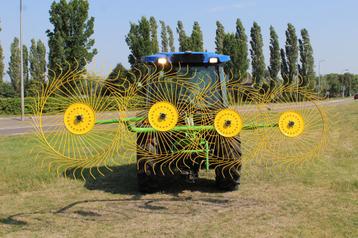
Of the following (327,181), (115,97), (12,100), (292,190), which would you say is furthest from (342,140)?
(12,100)

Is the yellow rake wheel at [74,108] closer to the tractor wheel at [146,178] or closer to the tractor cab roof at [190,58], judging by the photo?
the tractor wheel at [146,178]

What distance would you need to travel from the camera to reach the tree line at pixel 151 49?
22.1ft

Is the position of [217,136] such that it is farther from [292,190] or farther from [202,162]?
[292,190]

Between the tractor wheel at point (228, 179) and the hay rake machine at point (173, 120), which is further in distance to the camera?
the tractor wheel at point (228, 179)

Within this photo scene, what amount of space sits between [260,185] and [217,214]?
1.81 metres

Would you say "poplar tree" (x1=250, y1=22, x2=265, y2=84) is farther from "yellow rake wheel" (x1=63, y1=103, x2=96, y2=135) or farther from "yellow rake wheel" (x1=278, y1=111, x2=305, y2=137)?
"yellow rake wheel" (x1=63, y1=103, x2=96, y2=135)

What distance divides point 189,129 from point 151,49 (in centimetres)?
2798

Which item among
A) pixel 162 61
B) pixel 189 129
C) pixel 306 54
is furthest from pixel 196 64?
pixel 306 54

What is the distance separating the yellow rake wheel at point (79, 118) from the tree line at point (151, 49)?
0.41m

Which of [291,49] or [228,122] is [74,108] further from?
[291,49]

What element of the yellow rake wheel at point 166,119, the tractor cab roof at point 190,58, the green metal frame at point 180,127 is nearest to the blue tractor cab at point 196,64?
the tractor cab roof at point 190,58

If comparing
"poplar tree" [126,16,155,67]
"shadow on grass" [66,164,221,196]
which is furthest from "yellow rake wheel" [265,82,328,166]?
"poplar tree" [126,16,155,67]

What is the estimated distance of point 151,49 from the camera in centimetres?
3256

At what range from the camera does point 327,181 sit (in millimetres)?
7156
